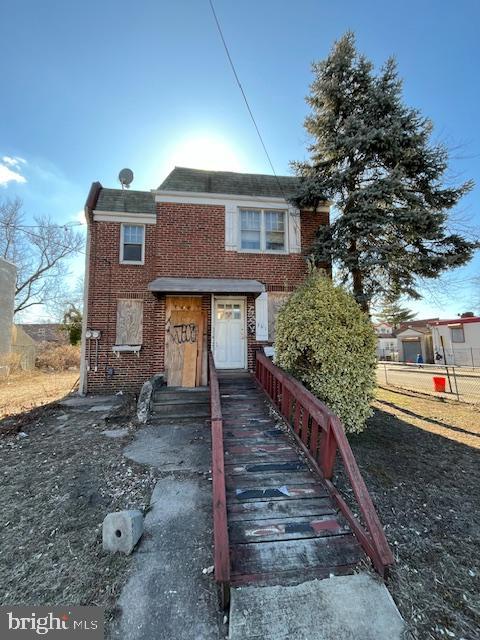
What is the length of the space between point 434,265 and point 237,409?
22.6 feet

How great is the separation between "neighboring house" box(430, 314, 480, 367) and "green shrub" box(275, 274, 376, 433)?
1982 cm

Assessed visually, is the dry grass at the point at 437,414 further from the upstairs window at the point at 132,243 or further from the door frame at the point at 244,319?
the upstairs window at the point at 132,243

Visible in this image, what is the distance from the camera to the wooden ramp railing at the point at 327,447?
9.00ft

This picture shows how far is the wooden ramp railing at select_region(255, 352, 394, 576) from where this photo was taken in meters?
2.74

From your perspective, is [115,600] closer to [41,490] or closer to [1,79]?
[41,490]

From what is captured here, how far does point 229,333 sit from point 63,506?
564 centimetres

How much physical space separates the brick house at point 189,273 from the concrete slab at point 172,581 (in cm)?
465

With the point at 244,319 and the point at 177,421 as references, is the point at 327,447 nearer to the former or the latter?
the point at 177,421

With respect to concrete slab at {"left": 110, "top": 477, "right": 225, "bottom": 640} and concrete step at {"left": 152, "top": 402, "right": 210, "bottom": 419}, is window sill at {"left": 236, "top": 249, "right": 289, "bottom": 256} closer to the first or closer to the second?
concrete step at {"left": 152, "top": 402, "right": 210, "bottom": 419}

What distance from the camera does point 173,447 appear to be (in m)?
5.33

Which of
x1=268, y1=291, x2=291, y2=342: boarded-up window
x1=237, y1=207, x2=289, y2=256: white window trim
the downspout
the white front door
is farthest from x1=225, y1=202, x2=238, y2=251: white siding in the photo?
the downspout

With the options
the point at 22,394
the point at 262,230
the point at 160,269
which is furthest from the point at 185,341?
the point at 22,394

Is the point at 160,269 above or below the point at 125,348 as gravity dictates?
above

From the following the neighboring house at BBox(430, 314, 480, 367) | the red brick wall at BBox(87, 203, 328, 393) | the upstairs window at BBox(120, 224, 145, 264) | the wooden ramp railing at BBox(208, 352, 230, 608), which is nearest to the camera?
the wooden ramp railing at BBox(208, 352, 230, 608)
